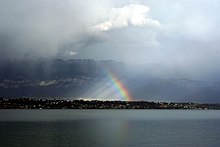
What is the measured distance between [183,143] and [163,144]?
7.67 meters

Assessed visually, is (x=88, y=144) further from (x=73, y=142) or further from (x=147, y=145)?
(x=147, y=145)

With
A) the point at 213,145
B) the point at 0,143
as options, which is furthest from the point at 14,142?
the point at 213,145

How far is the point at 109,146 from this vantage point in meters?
97.8

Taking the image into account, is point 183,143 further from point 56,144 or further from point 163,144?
point 56,144

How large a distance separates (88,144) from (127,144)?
11.8m

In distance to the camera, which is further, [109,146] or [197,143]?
[197,143]

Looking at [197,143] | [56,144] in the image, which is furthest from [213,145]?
[56,144]

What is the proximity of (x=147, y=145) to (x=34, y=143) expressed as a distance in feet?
108

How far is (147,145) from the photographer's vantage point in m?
102

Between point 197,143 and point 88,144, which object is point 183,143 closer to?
point 197,143

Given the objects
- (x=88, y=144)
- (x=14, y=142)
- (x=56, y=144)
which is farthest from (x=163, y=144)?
(x=14, y=142)

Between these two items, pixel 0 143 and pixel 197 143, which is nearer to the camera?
pixel 0 143

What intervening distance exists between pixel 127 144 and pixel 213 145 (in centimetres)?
2549

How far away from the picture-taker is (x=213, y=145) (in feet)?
339
